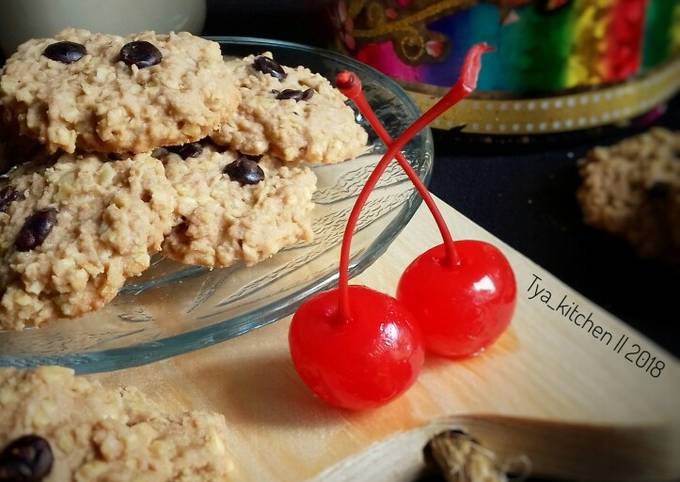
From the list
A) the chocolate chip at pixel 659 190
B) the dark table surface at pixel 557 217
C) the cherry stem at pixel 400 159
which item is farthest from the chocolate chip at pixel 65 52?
the chocolate chip at pixel 659 190

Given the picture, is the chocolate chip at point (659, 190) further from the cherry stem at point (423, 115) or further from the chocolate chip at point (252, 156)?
the chocolate chip at point (252, 156)

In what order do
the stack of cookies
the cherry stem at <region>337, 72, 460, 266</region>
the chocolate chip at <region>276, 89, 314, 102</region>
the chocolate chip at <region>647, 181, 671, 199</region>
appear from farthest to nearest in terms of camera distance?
the chocolate chip at <region>276, 89, 314, 102</region> → the stack of cookies → the cherry stem at <region>337, 72, 460, 266</region> → the chocolate chip at <region>647, 181, 671, 199</region>

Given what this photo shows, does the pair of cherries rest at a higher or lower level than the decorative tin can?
lower

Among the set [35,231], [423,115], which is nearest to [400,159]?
[423,115]

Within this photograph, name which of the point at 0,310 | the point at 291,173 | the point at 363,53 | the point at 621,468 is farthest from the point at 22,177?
the point at 621,468

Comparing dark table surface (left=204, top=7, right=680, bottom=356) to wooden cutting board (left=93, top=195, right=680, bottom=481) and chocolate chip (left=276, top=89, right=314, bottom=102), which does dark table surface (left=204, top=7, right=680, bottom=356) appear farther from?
chocolate chip (left=276, top=89, right=314, bottom=102)

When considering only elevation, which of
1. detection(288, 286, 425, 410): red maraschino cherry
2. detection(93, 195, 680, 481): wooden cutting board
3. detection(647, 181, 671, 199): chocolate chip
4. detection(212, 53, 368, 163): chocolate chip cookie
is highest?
detection(647, 181, 671, 199): chocolate chip

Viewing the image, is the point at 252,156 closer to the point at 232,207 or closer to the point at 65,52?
the point at 232,207

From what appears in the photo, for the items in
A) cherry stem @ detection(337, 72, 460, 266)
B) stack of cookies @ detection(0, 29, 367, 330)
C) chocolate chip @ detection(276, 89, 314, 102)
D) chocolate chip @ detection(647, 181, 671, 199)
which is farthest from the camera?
chocolate chip @ detection(276, 89, 314, 102)

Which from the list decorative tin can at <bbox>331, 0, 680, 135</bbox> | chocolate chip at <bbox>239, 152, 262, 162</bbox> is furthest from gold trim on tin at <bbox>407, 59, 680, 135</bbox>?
chocolate chip at <bbox>239, 152, 262, 162</bbox>
